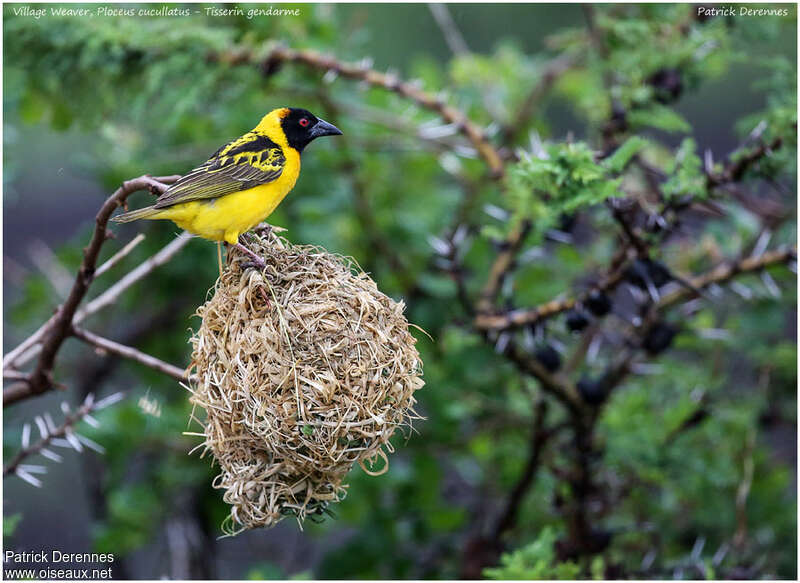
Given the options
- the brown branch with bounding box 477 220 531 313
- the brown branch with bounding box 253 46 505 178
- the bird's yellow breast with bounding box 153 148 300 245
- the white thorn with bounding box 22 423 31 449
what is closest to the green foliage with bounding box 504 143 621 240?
the brown branch with bounding box 477 220 531 313

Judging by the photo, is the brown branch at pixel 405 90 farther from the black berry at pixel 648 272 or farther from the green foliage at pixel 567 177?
the black berry at pixel 648 272

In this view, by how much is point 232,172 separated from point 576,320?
167 centimetres

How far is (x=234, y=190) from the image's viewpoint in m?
3.50

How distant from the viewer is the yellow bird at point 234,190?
3367 millimetres

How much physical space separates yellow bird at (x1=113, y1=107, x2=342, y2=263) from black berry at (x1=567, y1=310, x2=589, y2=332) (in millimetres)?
1401

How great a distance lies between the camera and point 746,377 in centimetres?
639

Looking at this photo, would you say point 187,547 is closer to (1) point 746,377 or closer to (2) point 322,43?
(2) point 322,43

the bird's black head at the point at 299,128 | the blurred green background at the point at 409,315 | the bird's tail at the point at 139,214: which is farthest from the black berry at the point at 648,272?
the bird's tail at the point at 139,214

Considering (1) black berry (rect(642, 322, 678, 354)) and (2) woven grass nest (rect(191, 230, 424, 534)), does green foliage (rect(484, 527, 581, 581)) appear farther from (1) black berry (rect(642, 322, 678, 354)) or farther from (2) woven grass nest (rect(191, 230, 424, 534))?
(1) black berry (rect(642, 322, 678, 354))

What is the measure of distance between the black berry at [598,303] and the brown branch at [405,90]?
116 cm

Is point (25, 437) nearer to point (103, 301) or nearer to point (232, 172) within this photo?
point (103, 301)

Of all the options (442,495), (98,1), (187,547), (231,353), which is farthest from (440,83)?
(231,353)

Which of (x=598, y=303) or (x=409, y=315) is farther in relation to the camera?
(x=409, y=315)

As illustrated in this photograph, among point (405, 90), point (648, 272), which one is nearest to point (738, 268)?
point (648, 272)
